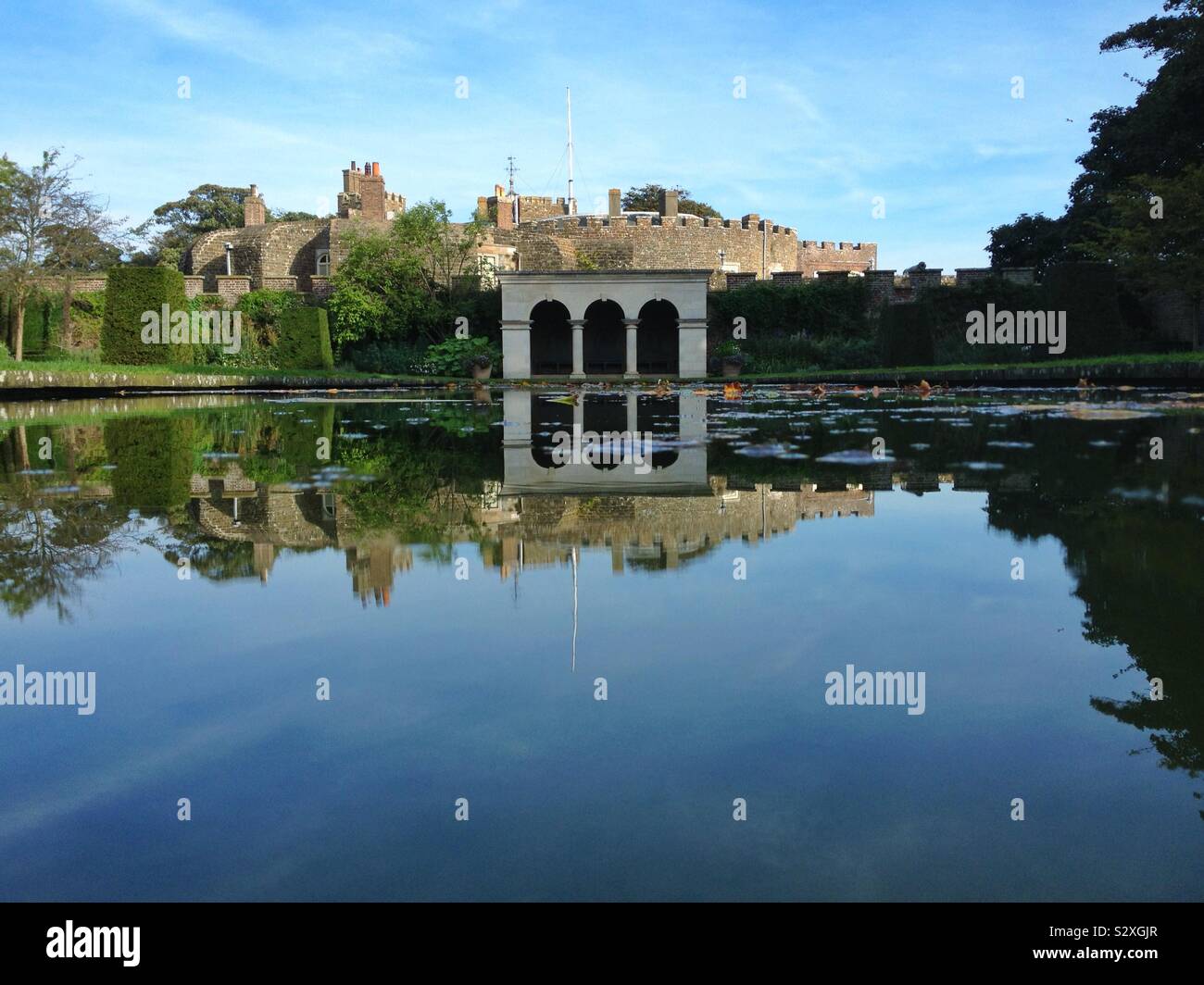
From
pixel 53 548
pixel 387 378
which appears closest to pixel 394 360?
pixel 387 378

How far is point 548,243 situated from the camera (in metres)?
44.6

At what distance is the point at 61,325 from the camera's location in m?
36.0

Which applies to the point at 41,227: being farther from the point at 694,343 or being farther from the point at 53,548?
the point at 53,548

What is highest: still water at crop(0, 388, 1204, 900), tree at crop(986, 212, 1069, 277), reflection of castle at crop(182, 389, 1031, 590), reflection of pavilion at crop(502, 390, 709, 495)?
tree at crop(986, 212, 1069, 277)

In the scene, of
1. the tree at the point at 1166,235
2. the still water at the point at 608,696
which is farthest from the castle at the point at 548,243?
the still water at the point at 608,696

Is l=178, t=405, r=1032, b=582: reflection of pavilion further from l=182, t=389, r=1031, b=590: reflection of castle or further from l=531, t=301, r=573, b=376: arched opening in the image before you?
l=531, t=301, r=573, b=376: arched opening

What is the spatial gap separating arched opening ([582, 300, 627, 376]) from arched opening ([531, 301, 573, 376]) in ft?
2.18

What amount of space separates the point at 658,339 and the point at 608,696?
1467 inches

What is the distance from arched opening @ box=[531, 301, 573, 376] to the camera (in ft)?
126

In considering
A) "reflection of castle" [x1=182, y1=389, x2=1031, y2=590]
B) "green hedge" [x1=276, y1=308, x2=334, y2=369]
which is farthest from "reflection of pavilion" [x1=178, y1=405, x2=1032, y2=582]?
"green hedge" [x1=276, y1=308, x2=334, y2=369]

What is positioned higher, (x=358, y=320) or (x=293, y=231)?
(x=293, y=231)
